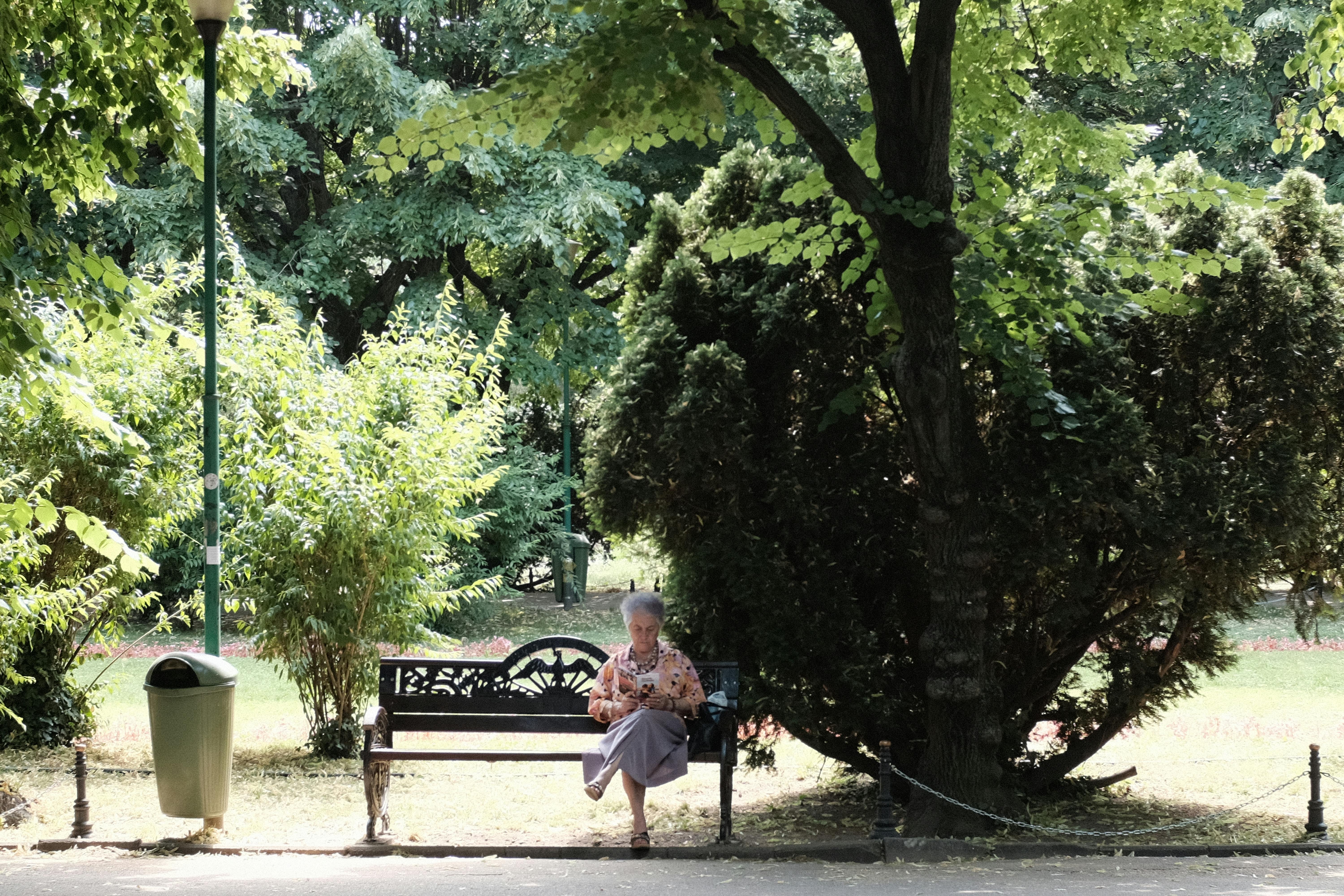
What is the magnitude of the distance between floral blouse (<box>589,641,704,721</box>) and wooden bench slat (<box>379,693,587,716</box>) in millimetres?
334

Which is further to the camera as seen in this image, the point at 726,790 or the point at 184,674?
the point at 726,790

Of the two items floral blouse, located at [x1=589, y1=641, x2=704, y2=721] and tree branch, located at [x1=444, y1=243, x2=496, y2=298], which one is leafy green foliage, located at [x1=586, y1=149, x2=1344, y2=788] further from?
tree branch, located at [x1=444, y1=243, x2=496, y2=298]

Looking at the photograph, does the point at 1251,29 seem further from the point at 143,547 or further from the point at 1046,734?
the point at 143,547

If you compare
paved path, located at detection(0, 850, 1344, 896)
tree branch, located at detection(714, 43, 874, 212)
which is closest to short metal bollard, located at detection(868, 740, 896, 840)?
paved path, located at detection(0, 850, 1344, 896)

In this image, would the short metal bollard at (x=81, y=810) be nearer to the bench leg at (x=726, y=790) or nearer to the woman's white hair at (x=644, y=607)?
the woman's white hair at (x=644, y=607)

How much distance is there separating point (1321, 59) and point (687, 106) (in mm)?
4216

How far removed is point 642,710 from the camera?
7363 millimetres

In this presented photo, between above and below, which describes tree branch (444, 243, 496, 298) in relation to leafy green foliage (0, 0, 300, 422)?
above

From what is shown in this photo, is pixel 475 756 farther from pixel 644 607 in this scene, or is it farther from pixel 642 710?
pixel 644 607

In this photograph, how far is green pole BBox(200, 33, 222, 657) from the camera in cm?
823

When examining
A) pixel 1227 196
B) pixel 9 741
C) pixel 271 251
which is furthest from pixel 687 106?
pixel 271 251

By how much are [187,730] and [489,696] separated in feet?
5.85

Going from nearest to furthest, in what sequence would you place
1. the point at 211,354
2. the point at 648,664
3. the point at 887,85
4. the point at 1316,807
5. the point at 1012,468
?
1. the point at 887,85
2. the point at 1316,807
3. the point at 648,664
4. the point at 1012,468
5. the point at 211,354

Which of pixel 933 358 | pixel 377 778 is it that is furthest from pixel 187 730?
pixel 933 358
